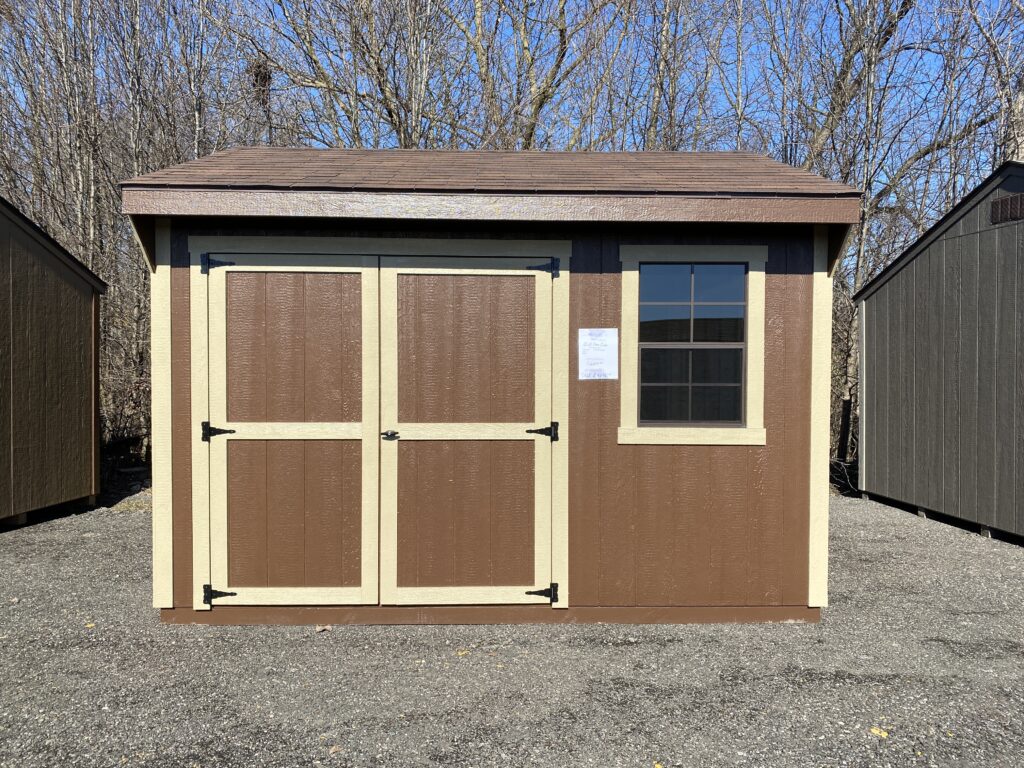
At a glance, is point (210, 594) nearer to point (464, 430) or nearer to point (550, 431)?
point (464, 430)

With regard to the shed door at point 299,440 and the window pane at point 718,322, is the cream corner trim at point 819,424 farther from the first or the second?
the shed door at point 299,440

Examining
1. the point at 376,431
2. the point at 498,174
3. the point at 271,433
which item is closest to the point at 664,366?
the point at 498,174

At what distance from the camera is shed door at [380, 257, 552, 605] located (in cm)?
386

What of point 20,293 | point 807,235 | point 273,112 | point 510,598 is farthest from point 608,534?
point 273,112

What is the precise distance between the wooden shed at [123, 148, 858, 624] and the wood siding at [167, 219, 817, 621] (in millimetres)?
14

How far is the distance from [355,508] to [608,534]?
5.07 ft

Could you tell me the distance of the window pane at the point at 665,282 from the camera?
3904 mm

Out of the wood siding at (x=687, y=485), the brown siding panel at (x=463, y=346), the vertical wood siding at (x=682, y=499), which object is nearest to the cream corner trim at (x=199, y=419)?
the wood siding at (x=687, y=485)

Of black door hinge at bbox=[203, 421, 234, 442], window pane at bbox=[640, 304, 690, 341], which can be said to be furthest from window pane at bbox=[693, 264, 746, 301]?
black door hinge at bbox=[203, 421, 234, 442]

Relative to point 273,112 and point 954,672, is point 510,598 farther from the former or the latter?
point 273,112

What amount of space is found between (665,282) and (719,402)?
2.66ft

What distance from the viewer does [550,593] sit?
3.88 m

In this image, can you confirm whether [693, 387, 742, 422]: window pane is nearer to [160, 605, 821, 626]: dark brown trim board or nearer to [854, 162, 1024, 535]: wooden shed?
[160, 605, 821, 626]: dark brown trim board

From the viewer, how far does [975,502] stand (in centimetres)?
642
